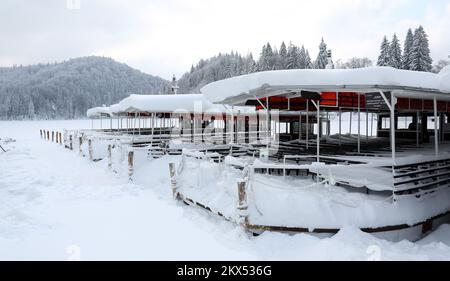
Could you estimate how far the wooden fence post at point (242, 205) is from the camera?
7145mm

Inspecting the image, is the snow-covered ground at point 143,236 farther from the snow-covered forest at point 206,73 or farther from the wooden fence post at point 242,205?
the snow-covered forest at point 206,73

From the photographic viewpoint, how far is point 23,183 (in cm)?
1341

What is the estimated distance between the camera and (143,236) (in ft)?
23.9

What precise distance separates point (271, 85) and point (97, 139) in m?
17.6

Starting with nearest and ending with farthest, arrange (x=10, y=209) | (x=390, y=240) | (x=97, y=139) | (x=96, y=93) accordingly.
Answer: (x=390, y=240) → (x=10, y=209) → (x=97, y=139) → (x=96, y=93)

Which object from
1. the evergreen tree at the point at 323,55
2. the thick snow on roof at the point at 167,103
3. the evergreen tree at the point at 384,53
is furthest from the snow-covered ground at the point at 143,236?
the evergreen tree at the point at 384,53

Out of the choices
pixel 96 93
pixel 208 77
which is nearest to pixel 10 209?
pixel 208 77

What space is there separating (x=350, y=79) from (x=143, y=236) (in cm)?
580

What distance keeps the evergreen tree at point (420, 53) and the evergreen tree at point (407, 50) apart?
1483 mm

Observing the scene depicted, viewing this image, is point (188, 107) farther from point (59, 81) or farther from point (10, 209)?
point (59, 81)

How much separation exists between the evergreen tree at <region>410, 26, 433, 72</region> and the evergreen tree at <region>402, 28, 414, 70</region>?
1483mm

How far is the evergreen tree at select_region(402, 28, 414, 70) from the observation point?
47094mm

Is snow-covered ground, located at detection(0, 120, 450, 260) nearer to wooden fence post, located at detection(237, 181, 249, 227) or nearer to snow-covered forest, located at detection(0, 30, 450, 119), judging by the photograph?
wooden fence post, located at detection(237, 181, 249, 227)
